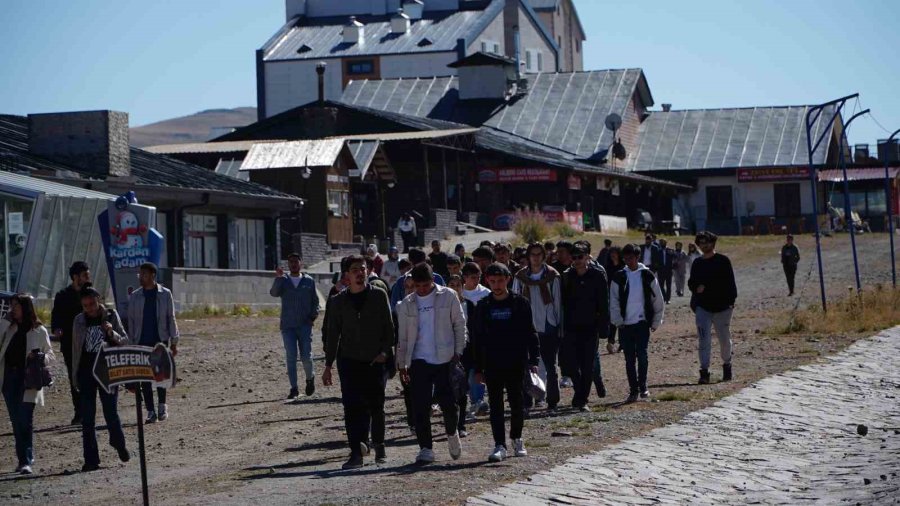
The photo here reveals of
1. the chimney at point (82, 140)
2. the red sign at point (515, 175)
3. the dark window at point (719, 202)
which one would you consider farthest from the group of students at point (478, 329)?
the dark window at point (719, 202)

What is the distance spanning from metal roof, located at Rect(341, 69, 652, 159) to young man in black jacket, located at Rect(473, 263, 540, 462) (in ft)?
177

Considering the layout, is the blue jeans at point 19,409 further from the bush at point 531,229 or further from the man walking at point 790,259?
the bush at point 531,229

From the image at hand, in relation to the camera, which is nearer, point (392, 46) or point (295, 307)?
point (295, 307)

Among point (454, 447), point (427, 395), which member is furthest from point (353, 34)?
point (454, 447)

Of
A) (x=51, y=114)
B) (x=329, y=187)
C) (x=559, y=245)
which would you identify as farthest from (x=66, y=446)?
(x=329, y=187)

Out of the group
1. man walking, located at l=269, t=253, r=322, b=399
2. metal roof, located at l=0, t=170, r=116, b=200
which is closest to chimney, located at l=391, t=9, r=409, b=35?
metal roof, located at l=0, t=170, r=116, b=200

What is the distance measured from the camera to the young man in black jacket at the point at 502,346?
12.3 m

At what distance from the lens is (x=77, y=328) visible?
43.8 ft

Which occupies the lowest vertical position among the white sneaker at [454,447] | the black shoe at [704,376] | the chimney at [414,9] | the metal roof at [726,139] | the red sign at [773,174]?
the white sneaker at [454,447]

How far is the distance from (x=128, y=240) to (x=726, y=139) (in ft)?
165

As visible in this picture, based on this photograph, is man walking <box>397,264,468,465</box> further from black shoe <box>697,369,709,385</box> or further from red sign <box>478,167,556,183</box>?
red sign <box>478,167,556,183</box>

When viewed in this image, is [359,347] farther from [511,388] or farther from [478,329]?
[511,388]

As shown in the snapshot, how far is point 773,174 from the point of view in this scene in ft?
216

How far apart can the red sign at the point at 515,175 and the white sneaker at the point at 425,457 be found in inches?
1760
